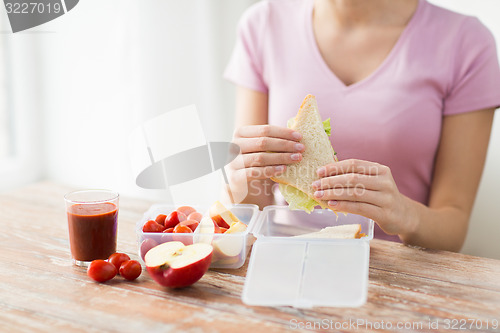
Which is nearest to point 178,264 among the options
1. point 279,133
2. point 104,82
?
point 279,133

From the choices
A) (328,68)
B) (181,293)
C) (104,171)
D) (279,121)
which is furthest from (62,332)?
(104,171)

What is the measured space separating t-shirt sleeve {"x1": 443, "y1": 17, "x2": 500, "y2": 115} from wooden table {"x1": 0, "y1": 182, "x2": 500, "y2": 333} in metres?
0.45

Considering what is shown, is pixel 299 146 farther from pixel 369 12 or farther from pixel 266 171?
pixel 369 12

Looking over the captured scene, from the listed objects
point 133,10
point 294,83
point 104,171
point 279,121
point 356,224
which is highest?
point 133,10

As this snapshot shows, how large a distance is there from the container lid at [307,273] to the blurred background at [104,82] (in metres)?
1.10

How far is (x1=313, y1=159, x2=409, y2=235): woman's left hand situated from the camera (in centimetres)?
98

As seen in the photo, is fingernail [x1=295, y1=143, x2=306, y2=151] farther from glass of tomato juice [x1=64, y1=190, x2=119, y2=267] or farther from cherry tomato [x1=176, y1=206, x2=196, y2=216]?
glass of tomato juice [x1=64, y1=190, x2=119, y2=267]

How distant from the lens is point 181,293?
2.91 ft

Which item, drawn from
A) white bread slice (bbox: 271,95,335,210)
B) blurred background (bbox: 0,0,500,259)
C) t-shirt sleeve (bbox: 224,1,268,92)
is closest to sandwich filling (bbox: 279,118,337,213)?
white bread slice (bbox: 271,95,335,210)

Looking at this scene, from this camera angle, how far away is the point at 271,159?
1027 mm

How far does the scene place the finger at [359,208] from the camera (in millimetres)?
993

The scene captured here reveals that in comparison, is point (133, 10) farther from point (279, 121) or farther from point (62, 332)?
point (62, 332)

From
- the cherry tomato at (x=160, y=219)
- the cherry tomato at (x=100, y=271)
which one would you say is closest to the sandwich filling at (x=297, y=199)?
the cherry tomato at (x=160, y=219)

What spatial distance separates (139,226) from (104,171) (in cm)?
106
